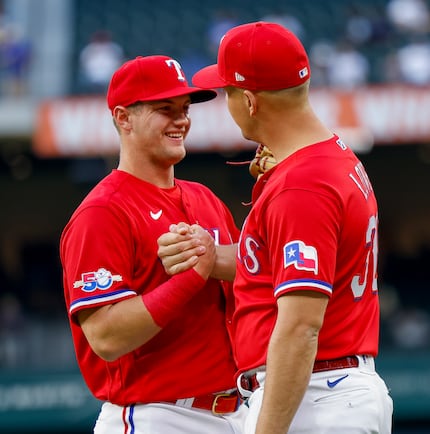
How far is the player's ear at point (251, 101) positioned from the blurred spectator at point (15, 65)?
978 centimetres

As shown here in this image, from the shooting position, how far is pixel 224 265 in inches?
131

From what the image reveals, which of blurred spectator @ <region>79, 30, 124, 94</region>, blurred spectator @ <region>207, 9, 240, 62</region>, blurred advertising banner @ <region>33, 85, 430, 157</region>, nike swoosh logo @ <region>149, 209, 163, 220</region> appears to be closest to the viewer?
nike swoosh logo @ <region>149, 209, 163, 220</region>

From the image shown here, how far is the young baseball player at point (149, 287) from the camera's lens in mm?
3217

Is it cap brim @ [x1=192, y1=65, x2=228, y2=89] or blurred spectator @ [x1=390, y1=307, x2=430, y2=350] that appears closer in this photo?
cap brim @ [x1=192, y1=65, x2=228, y2=89]

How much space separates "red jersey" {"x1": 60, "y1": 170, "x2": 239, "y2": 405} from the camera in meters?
3.23

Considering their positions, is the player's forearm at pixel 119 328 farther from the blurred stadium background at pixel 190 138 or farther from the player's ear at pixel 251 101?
the blurred stadium background at pixel 190 138

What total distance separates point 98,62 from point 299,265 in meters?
10.4

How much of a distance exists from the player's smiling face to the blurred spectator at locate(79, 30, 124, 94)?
8.91 metres

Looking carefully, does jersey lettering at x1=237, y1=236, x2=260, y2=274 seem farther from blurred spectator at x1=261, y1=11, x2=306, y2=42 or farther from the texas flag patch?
blurred spectator at x1=261, y1=11, x2=306, y2=42

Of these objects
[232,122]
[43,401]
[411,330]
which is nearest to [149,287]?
[43,401]

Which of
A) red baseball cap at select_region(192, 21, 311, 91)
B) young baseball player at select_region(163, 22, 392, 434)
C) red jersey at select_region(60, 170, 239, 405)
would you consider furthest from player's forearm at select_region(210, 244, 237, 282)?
red baseball cap at select_region(192, 21, 311, 91)

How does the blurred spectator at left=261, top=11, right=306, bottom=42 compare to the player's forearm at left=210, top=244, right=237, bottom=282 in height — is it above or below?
above

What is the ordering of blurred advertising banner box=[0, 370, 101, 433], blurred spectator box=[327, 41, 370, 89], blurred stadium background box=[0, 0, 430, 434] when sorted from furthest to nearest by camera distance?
blurred spectator box=[327, 41, 370, 89] < blurred stadium background box=[0, 0, 430, 434] < blurred advertising banner box=[0, 370, 101, 433]

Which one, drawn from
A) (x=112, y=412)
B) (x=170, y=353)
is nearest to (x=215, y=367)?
(x=170, y=353)
